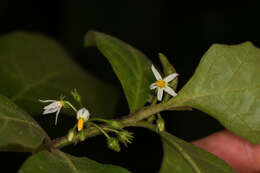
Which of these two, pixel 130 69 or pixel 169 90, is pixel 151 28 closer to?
pixel 130 69

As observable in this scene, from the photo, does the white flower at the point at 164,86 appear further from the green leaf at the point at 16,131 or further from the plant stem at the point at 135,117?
the green leaf at the point at 16,131

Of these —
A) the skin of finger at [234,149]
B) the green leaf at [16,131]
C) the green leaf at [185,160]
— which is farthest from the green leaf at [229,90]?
the skin of finger at [234,149]

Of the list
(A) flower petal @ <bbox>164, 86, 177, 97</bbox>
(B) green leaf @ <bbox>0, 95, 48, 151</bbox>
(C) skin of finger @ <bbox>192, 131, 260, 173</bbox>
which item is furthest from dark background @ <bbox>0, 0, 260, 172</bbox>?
(B) green leaf @ <bbox>0, 95, 48, 151</bbox>

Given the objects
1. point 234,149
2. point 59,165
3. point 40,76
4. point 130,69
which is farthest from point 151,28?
point 59,165

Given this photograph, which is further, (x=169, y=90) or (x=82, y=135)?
(x=169, y=90)

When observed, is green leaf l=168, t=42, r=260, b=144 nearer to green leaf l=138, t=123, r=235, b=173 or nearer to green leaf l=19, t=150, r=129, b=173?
green leaf l=138, t=123, r=235, b=173
